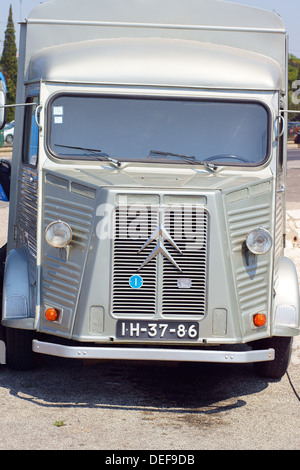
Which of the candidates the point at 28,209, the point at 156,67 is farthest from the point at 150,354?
the point at 156,67

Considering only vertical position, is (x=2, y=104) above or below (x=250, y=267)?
above

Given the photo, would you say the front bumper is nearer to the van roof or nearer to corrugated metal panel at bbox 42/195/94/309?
corrugated metal panel at bbox 42/195/94/309

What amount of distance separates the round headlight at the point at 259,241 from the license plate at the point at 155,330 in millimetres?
737

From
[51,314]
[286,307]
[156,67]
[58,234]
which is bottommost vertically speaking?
[51,314]

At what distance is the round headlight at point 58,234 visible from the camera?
265 inches

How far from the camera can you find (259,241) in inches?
265

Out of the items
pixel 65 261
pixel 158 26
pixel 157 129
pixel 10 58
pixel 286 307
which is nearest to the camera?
pixel 65 261

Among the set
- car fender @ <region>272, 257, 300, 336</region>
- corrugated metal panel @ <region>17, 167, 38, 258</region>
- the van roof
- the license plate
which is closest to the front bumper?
the license plate

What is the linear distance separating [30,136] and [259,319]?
2.74m

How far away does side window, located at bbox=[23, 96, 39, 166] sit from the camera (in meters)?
7.66

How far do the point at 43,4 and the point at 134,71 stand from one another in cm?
125

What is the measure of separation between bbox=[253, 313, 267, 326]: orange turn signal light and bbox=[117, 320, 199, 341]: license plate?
495mm

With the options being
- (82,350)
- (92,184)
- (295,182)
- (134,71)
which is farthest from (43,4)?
(295,182)

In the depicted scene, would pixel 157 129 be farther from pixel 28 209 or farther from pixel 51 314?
pixel 51 314
